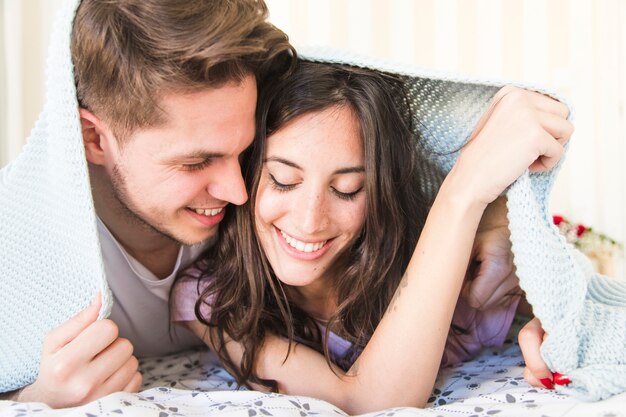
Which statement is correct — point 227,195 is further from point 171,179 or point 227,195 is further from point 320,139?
point 320,139

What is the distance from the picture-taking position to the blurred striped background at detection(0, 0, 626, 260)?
3188mm

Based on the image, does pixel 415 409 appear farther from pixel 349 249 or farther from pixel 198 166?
pixel 198 166

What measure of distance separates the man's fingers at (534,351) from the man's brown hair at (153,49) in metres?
0.68

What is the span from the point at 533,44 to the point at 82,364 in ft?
8.93

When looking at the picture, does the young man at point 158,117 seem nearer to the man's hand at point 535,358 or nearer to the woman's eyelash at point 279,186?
the woman's eyelash at point 279,186

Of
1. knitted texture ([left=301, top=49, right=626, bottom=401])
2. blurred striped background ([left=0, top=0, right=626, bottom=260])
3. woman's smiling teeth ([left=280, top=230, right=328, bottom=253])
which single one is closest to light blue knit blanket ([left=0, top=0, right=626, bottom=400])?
knitted texture ([left=301, top=49, right=626, bottom=401])

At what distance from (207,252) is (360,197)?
42cm

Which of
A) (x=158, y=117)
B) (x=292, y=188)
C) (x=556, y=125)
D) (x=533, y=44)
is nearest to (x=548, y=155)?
(x=556, y=125)

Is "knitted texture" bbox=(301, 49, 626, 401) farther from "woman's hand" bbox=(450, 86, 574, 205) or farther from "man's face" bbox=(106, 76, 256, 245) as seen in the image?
"man's face" bbox=(106, 76, 256, 245)

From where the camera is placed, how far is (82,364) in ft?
3.84

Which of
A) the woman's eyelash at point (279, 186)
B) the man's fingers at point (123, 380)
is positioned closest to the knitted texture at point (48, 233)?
the man's fingers at point (123, 380)

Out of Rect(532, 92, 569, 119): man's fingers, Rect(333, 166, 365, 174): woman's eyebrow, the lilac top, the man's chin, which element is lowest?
the lilac top

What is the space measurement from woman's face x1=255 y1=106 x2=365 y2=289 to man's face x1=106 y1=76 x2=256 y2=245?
68 millimetres

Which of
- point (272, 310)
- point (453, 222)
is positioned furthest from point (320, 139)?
point (272, 310)
